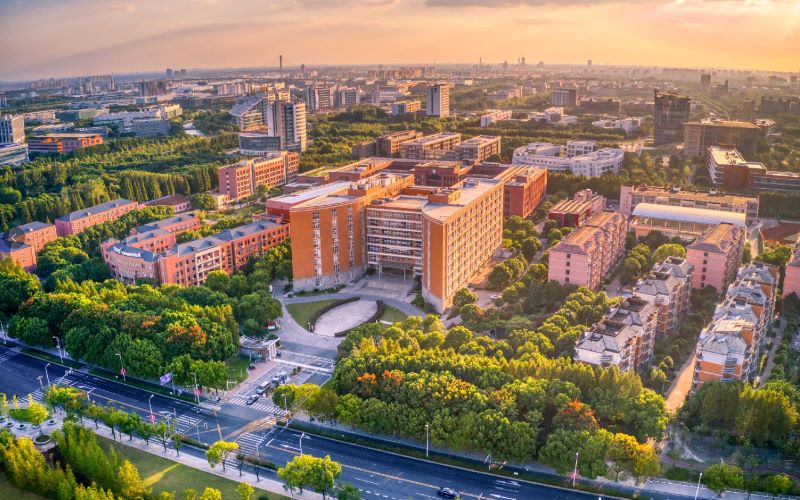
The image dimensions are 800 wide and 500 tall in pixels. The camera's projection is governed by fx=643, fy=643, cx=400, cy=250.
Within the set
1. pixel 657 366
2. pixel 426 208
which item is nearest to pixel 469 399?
pixel 657 366

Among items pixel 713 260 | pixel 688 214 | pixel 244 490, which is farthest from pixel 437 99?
pixel 244 490

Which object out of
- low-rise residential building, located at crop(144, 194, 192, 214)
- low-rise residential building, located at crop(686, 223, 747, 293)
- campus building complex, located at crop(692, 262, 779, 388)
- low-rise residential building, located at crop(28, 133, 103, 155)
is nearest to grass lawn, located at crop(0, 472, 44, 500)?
campus building complex, located at crop(692, 262, 779, 388)

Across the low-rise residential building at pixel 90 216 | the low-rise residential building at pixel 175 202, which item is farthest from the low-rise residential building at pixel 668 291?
the low-rise residential building at pixel 175 202

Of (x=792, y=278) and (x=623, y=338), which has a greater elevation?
(x=792, y=278)

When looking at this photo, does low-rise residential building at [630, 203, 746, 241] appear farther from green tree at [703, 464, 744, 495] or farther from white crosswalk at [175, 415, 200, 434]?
white crosswalk at [175, 415, 200, 434]

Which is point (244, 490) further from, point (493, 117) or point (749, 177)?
point (493, 117)

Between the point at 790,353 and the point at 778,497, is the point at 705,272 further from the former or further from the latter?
the point at 778,497
